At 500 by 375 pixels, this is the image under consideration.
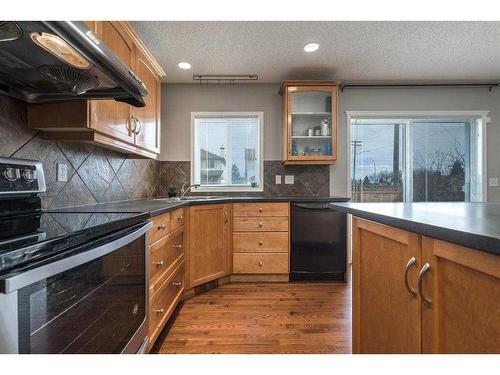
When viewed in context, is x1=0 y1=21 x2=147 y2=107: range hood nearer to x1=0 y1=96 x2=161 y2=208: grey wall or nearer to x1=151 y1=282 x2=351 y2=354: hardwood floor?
x1=0 y1=96 x2=161 y2=208: grey wall

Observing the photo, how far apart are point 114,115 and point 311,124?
2.30m

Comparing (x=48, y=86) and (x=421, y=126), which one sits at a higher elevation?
(x=421, y=126)

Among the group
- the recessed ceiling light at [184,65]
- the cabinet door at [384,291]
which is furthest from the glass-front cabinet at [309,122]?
the cabinet door at [384,291]

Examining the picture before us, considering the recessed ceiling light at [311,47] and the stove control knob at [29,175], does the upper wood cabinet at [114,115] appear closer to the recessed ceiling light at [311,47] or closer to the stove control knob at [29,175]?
the stove control knob at [29,175]

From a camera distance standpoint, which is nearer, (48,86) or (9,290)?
(9,290)

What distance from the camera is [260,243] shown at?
108 inches

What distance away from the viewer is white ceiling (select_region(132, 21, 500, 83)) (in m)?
2.16

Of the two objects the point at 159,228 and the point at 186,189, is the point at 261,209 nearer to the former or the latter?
the point at 186,189

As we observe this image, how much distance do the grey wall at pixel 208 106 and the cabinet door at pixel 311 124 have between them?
0.86 ft
